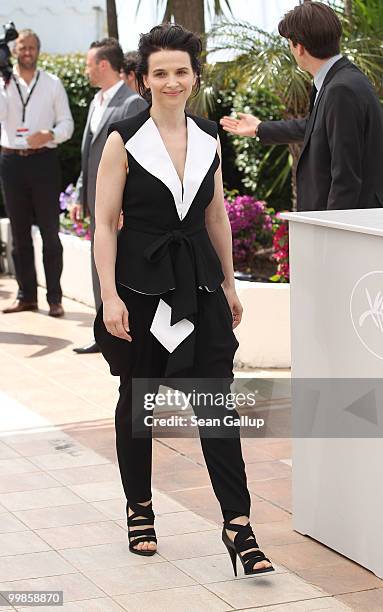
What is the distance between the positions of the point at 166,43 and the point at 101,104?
337 cm

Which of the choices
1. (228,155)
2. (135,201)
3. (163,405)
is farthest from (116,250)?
(228,155)

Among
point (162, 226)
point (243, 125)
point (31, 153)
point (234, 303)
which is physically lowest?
point (234, 303)

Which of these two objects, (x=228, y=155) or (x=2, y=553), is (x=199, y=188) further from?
(x=228, y=155)

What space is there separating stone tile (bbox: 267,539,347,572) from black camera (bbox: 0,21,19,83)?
16.7ft

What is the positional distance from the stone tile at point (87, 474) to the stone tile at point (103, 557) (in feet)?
2.52

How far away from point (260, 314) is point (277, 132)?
201 centimetres

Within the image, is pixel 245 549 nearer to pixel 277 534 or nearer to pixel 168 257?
pixel 277 534

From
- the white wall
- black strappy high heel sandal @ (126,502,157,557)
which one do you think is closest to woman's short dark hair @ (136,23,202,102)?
black strappy high heel sandal @ (126,502,157,557)

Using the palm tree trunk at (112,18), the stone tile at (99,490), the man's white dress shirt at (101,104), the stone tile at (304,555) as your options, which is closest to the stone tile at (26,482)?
the stone tile at (99,490)

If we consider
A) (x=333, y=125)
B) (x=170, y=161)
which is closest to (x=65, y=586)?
(x=170, y=161)

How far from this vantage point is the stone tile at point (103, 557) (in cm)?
400

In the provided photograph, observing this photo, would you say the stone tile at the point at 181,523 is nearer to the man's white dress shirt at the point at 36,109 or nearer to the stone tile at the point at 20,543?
the stone tile at the point at 20,543

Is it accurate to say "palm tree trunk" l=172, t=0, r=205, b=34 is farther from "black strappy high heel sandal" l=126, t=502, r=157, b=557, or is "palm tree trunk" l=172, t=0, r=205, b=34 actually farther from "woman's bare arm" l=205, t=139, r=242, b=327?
"black strappy high heel sandal" l=126, t=502, r=157, b=557

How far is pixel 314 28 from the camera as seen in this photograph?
461 cm
